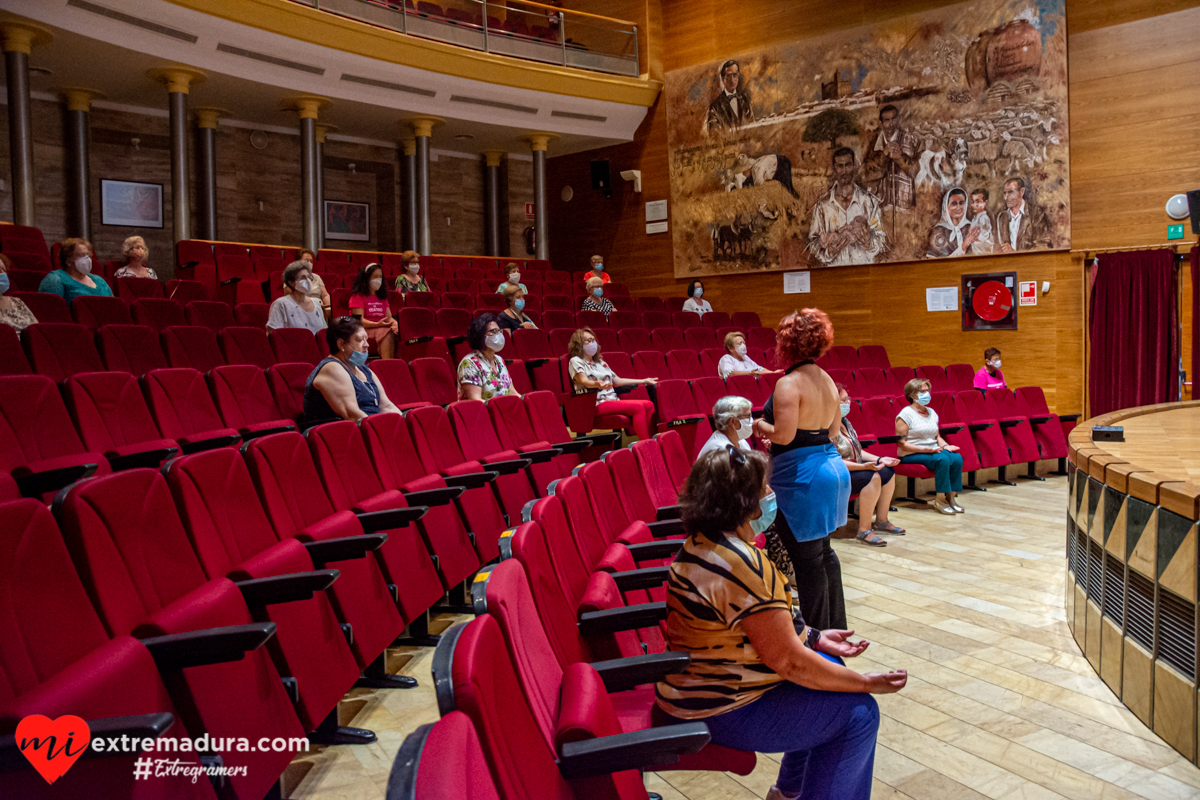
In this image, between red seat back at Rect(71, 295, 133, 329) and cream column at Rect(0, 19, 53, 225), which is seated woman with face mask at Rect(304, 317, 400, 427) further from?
cream column at Rect(0, 19, 53, 225)

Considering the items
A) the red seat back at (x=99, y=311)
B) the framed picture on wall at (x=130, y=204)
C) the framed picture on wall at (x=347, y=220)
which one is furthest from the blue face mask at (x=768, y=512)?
the framed picture on wall at (x=347, y=220)

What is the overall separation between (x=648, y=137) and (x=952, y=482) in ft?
19.3

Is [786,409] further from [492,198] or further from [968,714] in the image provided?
[492,198]

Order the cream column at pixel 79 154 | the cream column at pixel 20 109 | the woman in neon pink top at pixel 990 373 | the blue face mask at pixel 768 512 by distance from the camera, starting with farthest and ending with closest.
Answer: the cream column at pixel 79 154, the woman in neon pink top at pixel 990 373, the cream column at pixel 20 109, the blue face mask at pixel 768 512

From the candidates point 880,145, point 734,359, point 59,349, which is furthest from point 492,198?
point 59,349

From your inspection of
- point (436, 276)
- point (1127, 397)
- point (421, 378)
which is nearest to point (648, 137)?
point (436, 276)

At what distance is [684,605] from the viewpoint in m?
1.20

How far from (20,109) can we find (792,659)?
7.11 m

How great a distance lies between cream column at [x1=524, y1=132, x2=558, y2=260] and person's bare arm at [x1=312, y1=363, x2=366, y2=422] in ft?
21.2

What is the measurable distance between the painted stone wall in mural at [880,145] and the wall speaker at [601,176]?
0.85 m

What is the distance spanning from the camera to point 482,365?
11.4 feet

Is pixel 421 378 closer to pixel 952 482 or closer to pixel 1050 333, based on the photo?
pixel 952 482

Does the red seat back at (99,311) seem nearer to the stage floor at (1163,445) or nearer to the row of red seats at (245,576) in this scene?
the row of red seats at (245,576)

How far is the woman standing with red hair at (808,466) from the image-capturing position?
194 centimetres
